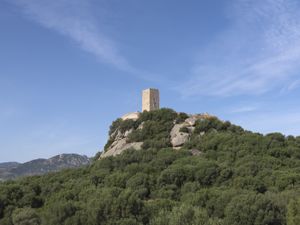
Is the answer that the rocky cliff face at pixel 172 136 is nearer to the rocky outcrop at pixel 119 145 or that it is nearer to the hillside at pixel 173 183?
the rocky outcrop at pixel 119 145

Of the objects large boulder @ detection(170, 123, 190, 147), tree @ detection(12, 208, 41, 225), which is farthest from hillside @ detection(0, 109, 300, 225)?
large boulder @ detection(170, 123, 190, 147)

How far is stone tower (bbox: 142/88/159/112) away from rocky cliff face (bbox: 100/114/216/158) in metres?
5.72

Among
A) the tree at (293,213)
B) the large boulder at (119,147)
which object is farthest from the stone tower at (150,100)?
the tree at (293,213)

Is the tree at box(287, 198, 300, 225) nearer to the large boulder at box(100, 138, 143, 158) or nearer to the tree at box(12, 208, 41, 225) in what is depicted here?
the tree at box(12, 208, 41, 225)

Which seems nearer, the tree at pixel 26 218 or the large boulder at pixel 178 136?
the tree at pixel 26 218

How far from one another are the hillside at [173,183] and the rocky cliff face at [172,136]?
21 centimetres

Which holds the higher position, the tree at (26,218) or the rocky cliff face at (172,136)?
the rocky cliff face at (172,136)

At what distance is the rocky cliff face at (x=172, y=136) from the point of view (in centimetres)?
6569

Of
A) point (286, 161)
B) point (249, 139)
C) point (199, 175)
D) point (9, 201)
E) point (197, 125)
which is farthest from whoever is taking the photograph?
point (197, 125)

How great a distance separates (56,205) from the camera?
35.2 metres

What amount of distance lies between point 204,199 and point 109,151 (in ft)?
110

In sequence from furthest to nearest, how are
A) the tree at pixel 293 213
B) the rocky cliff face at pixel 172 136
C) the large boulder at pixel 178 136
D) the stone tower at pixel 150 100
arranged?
1. the stone tower at pixel 150 100
2. the rocky cliff face at pixel 172 136
3. the large boulder at pixel 178 136
4. the tree at pixel 293 213

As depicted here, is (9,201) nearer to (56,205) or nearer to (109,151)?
(56,205)

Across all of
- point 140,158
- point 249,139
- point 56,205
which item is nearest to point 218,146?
point 249,139
